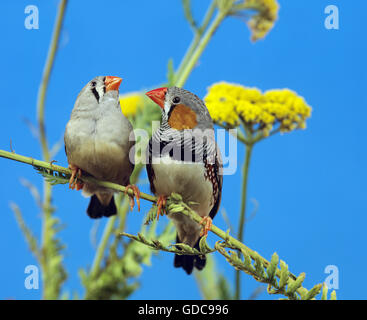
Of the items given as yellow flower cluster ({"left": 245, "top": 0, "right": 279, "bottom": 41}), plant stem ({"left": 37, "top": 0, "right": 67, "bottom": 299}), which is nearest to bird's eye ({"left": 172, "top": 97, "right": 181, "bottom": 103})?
plant stem ({"left": 37, "top": 0, "right": 67, "bottom": 299})

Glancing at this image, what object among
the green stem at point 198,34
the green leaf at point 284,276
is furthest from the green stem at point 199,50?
Answer: the green leaf at point 284,276

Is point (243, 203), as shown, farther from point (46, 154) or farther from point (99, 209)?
point (46, 154)

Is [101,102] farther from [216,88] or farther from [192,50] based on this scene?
[192,50]

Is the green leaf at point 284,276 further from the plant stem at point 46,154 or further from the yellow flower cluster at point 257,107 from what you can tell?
the plant stem at point 46,154

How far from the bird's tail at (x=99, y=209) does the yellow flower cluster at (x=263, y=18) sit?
3.11 ft

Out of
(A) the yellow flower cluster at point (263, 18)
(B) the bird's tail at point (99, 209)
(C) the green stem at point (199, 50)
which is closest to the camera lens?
(B) the bird's tail at point (99, 209)

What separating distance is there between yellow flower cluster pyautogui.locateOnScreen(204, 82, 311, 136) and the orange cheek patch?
0.45m

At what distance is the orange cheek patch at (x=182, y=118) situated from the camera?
2.48 ft

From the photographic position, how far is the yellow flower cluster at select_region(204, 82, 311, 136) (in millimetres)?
1274

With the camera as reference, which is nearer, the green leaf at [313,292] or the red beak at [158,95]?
the green leaf at [313,292]

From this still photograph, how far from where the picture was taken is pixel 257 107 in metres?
1.34

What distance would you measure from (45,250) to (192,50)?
0.86 meters

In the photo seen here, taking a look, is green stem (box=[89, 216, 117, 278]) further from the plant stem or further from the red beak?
the red beak

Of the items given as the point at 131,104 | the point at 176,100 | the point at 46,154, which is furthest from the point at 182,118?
the point at 46,154
